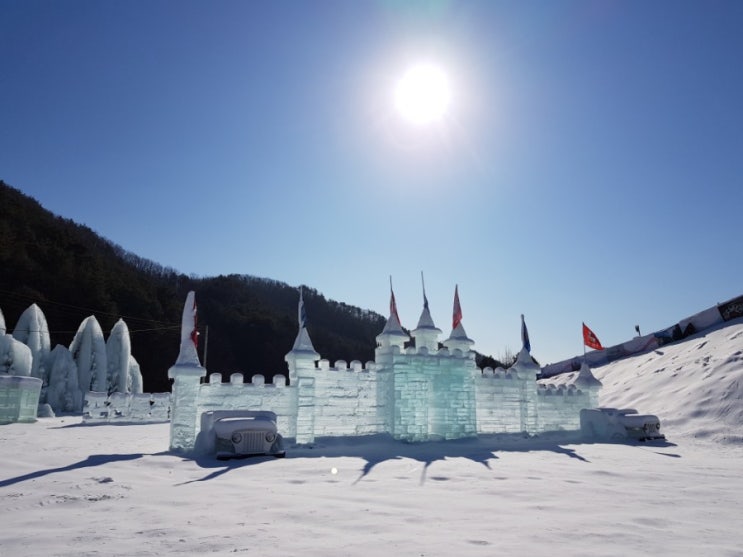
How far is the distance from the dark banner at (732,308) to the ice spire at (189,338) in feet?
83.9

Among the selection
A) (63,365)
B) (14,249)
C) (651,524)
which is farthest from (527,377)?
(14,249)

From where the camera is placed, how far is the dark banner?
24.5 meters

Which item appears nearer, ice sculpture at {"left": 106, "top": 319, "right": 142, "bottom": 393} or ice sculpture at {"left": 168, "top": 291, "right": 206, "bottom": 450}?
ice sculpture at {"left": 168, "top": 291, "right": 206, "bottom": 450}

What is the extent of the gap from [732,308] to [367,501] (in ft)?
86.6

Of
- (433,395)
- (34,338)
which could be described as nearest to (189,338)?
(433,395)

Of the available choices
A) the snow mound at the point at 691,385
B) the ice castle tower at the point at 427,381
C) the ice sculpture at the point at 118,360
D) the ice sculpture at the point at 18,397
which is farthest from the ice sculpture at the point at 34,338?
the snow mound at the point at 691,385

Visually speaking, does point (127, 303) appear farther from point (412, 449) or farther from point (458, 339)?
point (412, 449)

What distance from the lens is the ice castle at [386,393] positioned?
11602 mm

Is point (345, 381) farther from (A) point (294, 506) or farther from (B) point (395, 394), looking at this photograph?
(A) point (294, 506)

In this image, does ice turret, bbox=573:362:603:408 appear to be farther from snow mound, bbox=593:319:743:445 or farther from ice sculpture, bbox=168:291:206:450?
ice sculpture, bbox=168:291:206:450

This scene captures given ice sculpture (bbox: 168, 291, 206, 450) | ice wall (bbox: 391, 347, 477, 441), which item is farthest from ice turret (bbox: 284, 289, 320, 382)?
ice wall (bbox: 391, 347, 477, 441)

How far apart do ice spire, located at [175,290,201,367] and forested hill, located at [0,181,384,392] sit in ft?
83.4

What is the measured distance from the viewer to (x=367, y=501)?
5.62 meters

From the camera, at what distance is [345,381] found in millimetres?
13227
